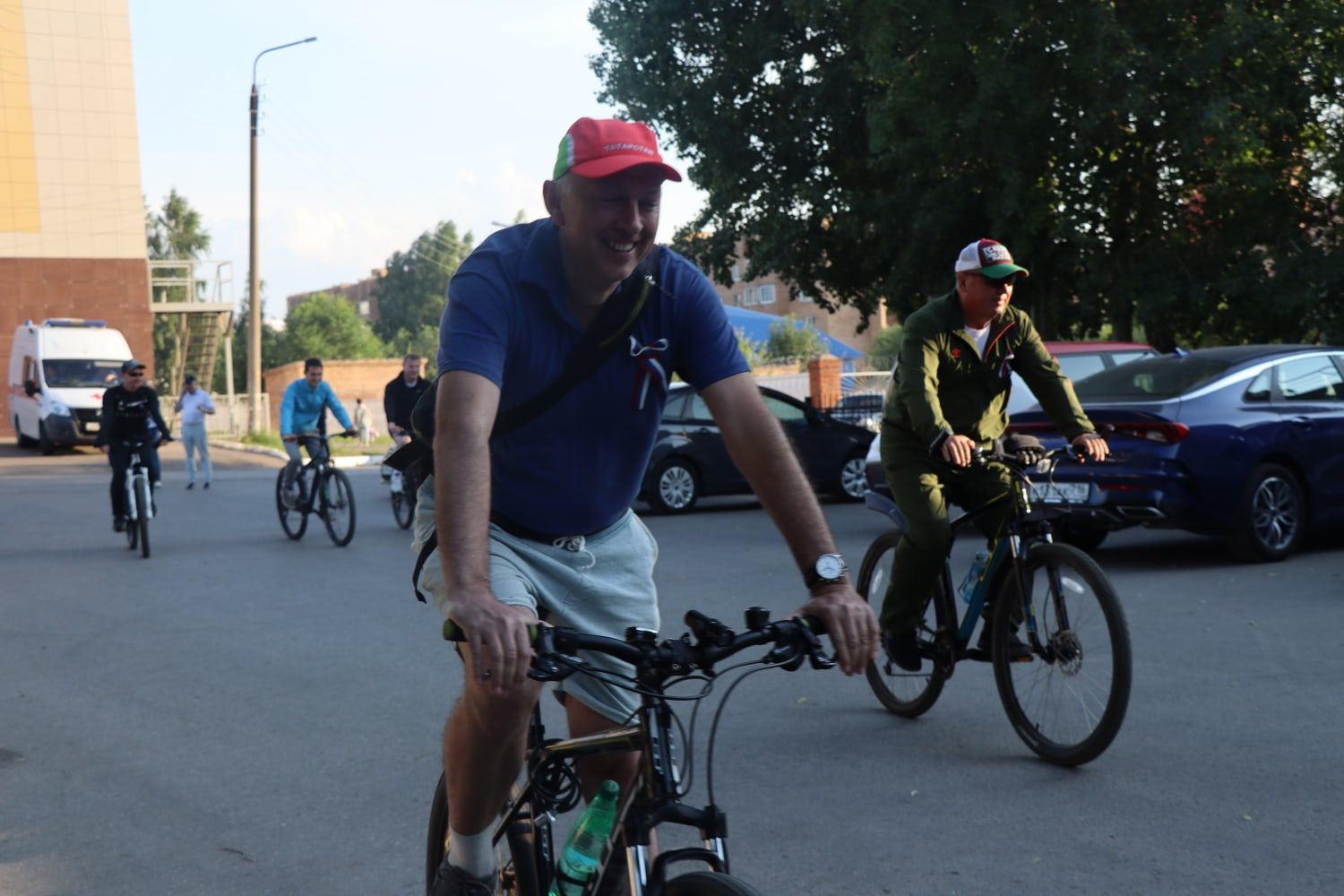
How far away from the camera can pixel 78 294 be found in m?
46.5

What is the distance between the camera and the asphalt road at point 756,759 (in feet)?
14.3

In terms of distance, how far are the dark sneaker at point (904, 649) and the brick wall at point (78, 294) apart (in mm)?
41607

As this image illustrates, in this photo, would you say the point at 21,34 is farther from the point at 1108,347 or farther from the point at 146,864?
the point at 146,864

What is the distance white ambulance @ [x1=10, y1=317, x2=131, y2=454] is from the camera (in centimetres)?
3347

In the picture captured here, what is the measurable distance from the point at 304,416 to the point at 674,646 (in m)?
13.3

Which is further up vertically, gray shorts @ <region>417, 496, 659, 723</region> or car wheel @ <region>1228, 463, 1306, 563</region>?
gray shorts @ <region>417, 496, 659, 723</region>

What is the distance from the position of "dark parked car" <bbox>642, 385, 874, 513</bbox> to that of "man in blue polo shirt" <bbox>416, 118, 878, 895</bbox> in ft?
44.0

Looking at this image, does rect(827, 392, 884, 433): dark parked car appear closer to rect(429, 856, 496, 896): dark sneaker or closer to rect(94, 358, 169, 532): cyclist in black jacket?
rect(94, 358, 169, 532): cyclist in black jacket

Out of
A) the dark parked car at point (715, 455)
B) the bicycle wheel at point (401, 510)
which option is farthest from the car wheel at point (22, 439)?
the dark parked car at point (715, 455)

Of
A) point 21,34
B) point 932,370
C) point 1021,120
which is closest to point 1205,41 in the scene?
point 1021,120

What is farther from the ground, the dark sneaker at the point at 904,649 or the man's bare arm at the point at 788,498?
the man's bare arm at the point at 788,498

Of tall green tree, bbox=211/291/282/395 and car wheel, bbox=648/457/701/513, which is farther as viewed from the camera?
tall green tree, bbox=211/291/282/395

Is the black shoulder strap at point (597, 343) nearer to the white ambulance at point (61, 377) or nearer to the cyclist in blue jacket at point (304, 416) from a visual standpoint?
the cyclist in blue jacket at point (304, 416)

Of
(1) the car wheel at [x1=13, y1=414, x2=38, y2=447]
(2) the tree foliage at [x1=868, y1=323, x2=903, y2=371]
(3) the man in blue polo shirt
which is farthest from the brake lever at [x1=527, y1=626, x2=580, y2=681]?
(2) the tree foliage at [x1=868, y1=323, x2=903, y2=371]
